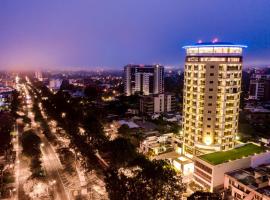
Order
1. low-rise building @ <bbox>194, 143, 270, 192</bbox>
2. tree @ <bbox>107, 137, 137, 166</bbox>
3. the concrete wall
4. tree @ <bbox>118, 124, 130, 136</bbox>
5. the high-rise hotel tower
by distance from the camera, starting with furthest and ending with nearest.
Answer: tree @ <bbox>118, 124, 130, 136</bbox> → the high-rise hotel tower → tree @ <bbox>107, 137, 137, 166</bbox> → low-rise building @ <bbox>194, 143, 270, 192</bbox> → the concrete wall

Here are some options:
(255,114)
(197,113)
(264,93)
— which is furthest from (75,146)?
(264,93)

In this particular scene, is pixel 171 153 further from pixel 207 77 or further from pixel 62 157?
pixel 62 157

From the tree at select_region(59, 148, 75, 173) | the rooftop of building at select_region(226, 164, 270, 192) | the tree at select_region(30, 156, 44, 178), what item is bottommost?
the tree at select_region(59, 148, 75, 173)

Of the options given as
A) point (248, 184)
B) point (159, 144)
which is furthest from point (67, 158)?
point (248, 184)

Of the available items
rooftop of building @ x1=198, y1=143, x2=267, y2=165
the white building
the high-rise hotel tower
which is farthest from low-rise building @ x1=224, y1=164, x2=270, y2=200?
the white building

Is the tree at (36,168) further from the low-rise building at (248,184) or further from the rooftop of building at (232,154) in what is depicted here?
the low-rise building at (248,184)

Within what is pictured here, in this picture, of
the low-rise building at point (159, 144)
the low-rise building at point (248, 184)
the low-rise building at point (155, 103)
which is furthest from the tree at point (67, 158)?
the low-rise building at point (155, 103)

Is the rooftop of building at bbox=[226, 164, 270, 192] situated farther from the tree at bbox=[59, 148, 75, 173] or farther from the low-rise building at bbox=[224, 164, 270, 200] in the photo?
the tree at bbox=[59, 148, 75, 173]
